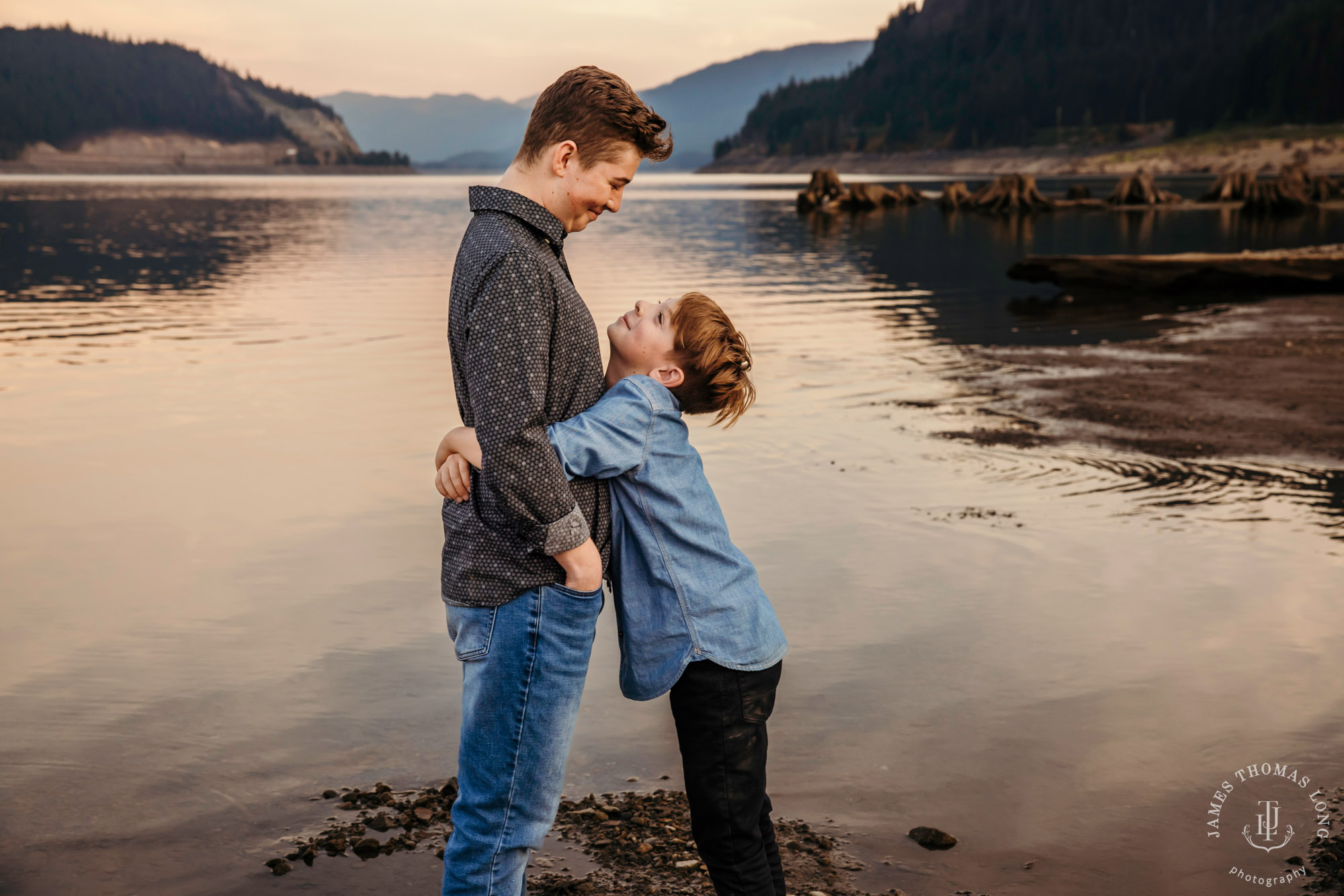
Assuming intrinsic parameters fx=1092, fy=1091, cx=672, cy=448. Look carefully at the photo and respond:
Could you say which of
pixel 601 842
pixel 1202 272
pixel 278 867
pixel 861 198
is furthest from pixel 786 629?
pixel 861 198

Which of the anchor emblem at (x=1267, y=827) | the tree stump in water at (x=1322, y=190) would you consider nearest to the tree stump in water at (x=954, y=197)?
the tree stump in water at (x=1322, y=190)

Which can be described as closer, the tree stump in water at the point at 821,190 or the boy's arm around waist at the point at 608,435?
the boy's arm around waist at the point at 608,435

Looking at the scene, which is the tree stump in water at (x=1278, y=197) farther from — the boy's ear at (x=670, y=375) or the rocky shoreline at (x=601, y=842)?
the boy's ear at (x=670, y=375)

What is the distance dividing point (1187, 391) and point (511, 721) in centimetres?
1048

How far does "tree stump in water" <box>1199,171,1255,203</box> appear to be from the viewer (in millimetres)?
53812

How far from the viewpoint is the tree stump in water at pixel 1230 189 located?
5381cm

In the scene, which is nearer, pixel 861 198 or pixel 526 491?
pixel 526 491

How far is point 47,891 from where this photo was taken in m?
3.27

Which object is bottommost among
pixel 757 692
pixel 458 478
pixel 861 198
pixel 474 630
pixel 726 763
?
pixel 726 763

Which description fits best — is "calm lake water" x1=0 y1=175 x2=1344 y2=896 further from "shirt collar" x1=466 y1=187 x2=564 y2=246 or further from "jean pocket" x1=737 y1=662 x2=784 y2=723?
"shirt collar" x1=466 y1=187 x2=564 y2=246

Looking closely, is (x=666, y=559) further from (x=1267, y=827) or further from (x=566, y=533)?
(x=1267, y=827)

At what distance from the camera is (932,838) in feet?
11.8

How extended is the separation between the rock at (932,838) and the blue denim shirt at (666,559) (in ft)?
4.32

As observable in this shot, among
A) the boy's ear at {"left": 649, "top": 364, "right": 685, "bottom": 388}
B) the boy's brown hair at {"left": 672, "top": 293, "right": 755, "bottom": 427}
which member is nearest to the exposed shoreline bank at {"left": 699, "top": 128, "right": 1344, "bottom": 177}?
the boy's brown hair at {"left": 672, "top": 293, "right": 755, "bottom": 427}
